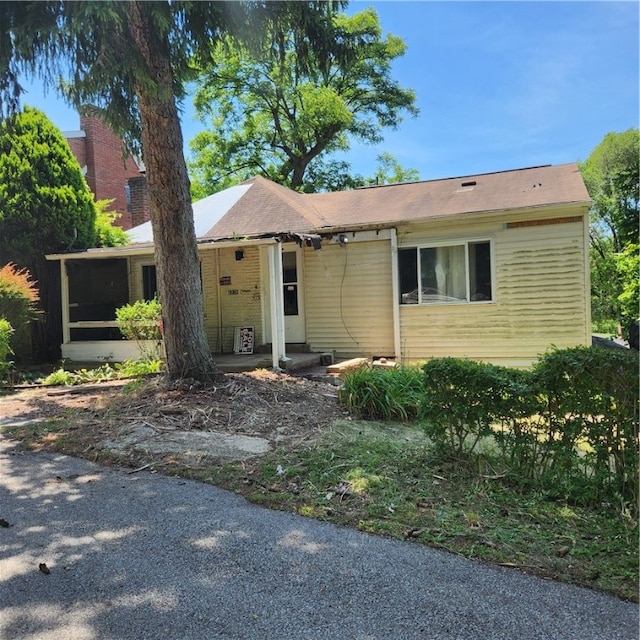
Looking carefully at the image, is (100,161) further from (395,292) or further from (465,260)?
(465,260)

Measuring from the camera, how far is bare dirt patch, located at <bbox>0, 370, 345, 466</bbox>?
18.2 feet

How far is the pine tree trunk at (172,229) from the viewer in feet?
24.4

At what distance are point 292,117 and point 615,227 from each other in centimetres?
1664

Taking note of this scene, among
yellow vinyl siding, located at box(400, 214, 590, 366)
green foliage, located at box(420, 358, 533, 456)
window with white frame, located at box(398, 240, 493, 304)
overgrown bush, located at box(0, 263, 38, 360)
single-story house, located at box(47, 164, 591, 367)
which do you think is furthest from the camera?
window with white frame, located at box(398, 240, 493, 304)

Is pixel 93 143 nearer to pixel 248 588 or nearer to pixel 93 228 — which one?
pixel 93 228

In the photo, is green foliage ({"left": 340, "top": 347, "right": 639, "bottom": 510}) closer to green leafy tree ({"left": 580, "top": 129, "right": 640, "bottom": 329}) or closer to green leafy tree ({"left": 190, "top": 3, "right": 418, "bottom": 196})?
green leafy tree ({"left": 580, "top": 129, "right": 640, "bottom": 329})

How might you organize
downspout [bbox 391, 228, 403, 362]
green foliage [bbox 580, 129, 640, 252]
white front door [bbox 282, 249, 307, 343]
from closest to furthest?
downspout [bbox 391, 228, 403, 362] → white front door [bbox 282, 249, 307, 343] → green foliage [bbox 580, 129, 640, 252]

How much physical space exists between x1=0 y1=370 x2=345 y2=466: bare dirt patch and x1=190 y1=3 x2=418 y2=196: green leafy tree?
61.8 ft

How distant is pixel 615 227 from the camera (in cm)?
2544

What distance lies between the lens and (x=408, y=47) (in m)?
26.3

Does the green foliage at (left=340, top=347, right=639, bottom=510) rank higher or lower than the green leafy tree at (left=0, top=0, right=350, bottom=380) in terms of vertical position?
lower

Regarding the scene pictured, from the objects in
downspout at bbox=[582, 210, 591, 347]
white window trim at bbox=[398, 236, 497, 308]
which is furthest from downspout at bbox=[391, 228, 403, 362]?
downspout at bbox=[582, 210, 591, 347]

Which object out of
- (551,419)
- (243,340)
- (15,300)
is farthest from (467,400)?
(15,300)

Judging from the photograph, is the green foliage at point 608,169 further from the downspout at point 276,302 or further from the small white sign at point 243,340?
the downspout at point 276,302
